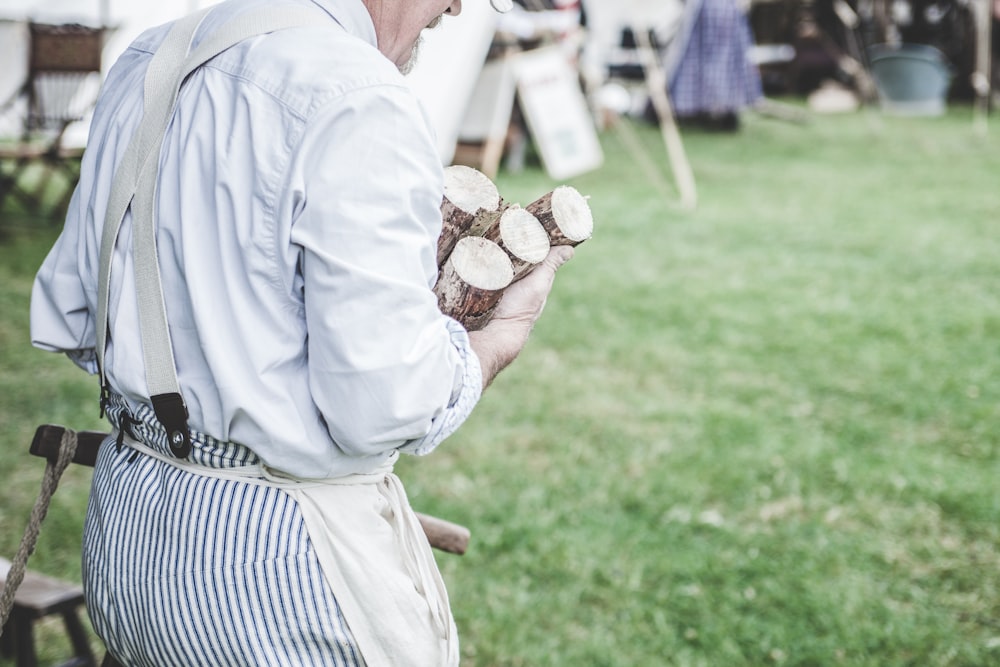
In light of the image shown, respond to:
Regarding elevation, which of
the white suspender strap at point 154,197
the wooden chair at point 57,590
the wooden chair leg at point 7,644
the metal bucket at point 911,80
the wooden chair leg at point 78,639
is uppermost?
the white suspender strap at point 154,197

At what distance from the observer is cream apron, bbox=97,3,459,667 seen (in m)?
1.41

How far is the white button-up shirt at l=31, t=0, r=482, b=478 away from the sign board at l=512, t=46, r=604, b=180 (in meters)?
7.49

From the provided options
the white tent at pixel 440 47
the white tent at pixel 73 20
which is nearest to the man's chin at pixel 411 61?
the white tent at pixel 440 47

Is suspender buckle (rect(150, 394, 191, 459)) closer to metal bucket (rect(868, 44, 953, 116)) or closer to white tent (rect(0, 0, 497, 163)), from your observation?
white tent (rect(0, 0, 497, 163))

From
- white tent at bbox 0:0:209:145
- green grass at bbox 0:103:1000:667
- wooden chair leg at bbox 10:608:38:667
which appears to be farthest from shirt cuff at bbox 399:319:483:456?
white tent at bbox 0:0:209:145

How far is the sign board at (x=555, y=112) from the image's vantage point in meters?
8.81

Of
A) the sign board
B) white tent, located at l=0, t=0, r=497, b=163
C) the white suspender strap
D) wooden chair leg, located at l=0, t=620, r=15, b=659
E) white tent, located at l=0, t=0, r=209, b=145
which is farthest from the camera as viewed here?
the sign board

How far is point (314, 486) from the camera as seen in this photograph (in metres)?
1.48

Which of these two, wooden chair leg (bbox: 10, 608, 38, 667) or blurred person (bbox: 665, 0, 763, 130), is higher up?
wooden chair leg (bbox: 10, 608, 38, 667)

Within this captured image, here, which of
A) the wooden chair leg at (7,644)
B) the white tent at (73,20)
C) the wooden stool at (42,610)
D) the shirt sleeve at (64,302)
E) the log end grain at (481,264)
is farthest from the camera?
the white tent at (73,20)

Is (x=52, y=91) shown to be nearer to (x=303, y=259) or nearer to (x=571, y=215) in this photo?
(x=571, y=215)

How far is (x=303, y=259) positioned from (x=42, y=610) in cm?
150

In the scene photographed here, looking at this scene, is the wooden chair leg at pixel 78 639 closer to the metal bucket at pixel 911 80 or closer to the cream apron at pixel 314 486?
the cream apron at pixel 314 486

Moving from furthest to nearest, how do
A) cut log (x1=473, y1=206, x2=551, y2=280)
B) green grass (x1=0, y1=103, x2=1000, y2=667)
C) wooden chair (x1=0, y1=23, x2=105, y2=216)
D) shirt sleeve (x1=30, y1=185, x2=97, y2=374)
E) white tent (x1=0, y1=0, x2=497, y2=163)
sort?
1. white tent (x1=0, y1=0, x2=497, y2=163)
2. wooden chair (x1=0, y1=23, x2=105, y2=216)
3. green grass (x1=0, y1=103, x2=1000, y2=667)
4. cut log (x1=473, y1=206, x2=551, y2=280)
5. shirt sleeve (x1=30, y1=185, x2=97, y2=374)
